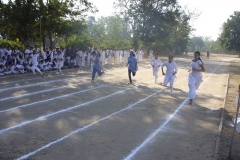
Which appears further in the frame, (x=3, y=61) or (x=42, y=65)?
(x=42, y=65)

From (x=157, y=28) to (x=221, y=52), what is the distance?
4543cm

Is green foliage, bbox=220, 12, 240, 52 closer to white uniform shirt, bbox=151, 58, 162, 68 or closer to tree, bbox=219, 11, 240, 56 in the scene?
tree, bbox=219, 11, 240, 56

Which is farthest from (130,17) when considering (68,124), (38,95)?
(68,124)

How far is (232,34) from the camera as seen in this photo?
2776 inches

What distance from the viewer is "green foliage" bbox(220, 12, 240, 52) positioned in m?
70.1

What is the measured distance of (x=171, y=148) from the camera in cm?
599

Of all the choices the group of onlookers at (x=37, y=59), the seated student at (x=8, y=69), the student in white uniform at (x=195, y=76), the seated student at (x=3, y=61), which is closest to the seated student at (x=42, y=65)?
the group of onlookers at (x=37, y=59)

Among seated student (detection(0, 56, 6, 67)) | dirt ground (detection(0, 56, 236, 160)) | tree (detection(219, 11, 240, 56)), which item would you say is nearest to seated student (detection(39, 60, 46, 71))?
seated student (detection(0, 56, 6, 67))

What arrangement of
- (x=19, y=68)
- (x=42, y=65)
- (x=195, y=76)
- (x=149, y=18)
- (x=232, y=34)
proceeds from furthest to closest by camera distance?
(x=232, y=34)
(x=149, y=18)
(x=42, y=65)
(x=19, y=68)
(x=195, y=76)

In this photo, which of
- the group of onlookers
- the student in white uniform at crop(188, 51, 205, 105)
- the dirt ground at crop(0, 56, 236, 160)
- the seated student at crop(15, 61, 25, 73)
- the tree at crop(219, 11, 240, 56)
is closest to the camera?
the dirt ground at crop(0, 56, 236, 160)

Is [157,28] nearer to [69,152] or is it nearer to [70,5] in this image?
[70,5]

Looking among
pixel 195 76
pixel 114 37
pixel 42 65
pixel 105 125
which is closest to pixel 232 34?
pixel 114 37

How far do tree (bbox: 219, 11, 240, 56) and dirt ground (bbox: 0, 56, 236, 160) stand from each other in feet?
208

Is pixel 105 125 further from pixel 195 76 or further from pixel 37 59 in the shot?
pixel 37 59
